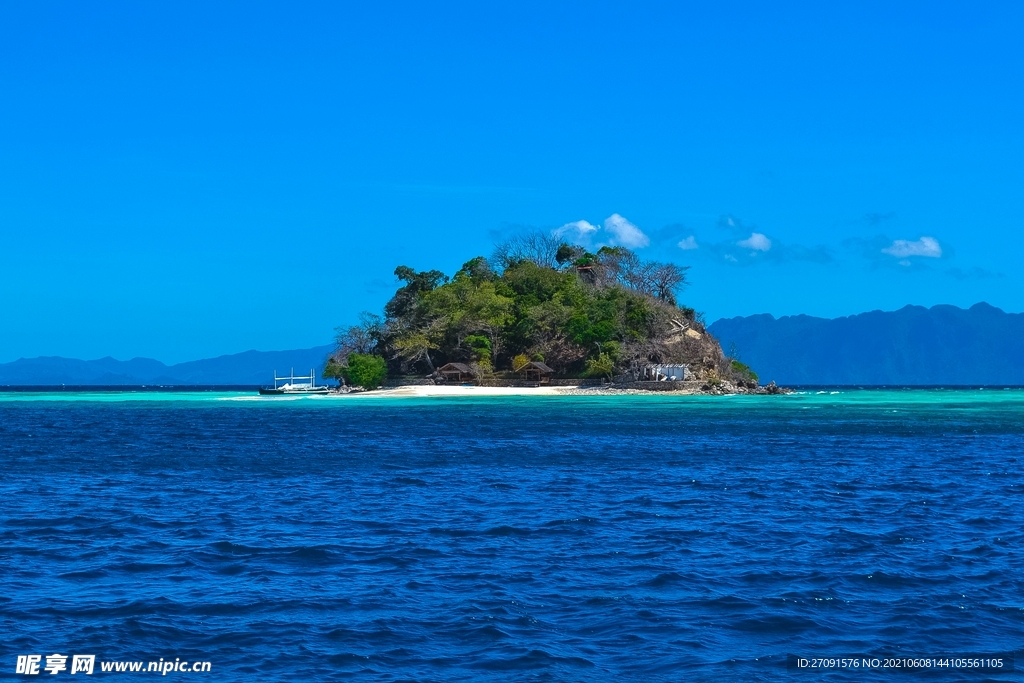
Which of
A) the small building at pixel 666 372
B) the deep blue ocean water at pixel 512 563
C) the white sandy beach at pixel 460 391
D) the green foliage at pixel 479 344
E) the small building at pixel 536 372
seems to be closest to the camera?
the deep blue ocean water at pixel 512 563

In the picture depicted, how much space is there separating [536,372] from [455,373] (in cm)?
694

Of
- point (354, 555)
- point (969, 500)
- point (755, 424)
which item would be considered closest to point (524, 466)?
point (969, 500)

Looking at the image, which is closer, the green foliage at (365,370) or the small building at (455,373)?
the green foliage at (365,370)

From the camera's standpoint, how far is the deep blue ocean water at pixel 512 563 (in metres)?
9.30

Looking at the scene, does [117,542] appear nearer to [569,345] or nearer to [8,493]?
[8,493]

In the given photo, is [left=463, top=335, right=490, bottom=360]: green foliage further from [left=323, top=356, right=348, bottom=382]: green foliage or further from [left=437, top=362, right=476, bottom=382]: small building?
[left=323, top=356, right=348, bottom=382]: green foliage

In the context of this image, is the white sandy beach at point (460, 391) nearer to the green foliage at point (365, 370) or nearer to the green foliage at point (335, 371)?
the green foliage at point (365, 370)

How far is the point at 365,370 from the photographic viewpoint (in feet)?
281

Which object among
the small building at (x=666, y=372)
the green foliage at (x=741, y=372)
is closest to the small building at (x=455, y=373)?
the small building at (x=666, y=372)

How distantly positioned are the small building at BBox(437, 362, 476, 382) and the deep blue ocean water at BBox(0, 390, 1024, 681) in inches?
2358

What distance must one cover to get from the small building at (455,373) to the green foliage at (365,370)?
207 inches

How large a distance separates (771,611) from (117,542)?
8897mm

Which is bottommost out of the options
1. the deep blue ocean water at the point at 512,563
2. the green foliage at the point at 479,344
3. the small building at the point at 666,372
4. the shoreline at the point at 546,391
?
the deep blue ocean water at the point at 512,563

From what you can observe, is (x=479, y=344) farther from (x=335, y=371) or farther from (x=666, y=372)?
(x=666, y=372)
